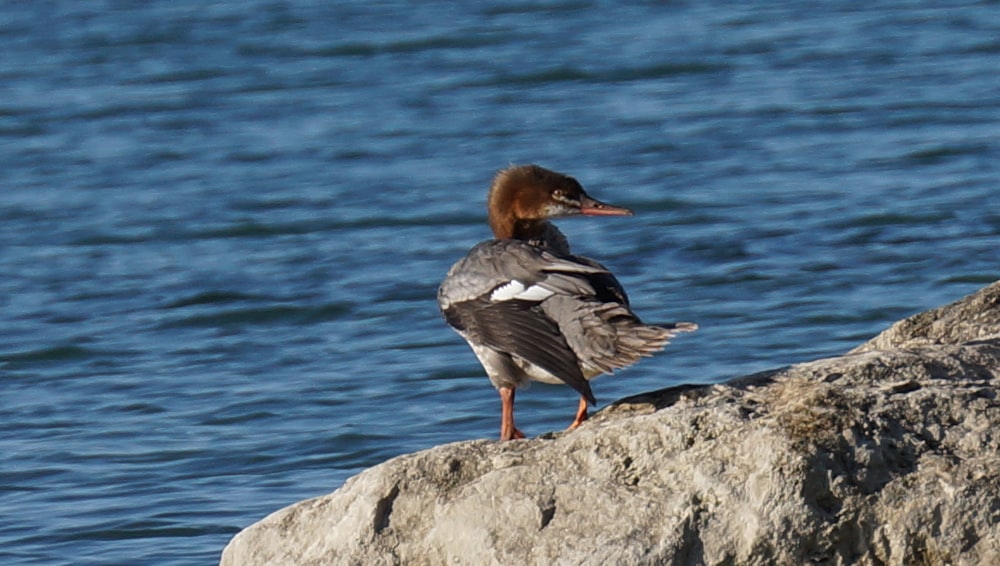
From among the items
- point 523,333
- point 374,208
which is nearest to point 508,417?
point 523,333

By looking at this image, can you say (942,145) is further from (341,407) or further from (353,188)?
(341,407)

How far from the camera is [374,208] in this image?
13656 millimetres

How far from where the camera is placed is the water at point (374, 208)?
29.0 feet

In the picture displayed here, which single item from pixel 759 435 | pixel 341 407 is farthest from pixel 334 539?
pixel 341 407

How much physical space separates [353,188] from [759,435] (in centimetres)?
1005

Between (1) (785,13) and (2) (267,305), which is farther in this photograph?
(1) (785,13)

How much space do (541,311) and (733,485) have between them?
119cm

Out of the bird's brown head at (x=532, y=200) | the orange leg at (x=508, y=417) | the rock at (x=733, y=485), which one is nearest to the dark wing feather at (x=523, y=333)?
the orange leg at (x=508, y=417)

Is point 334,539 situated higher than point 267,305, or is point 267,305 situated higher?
point 334,539

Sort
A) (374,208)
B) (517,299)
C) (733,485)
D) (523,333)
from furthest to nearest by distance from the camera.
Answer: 1. (374,208)
2. (517,299)
3. (523,333)
4. (733,485)

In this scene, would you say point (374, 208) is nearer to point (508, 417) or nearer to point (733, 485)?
point (508, 417)

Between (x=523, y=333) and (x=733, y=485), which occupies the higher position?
(x=523, y=333)

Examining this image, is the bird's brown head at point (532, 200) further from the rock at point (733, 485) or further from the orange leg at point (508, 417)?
the rock at point (733, 485)

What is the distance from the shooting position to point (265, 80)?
1841cm
